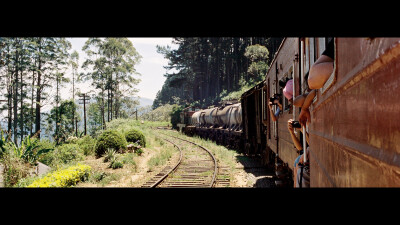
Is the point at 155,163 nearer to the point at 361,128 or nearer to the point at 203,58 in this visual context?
the point at 361,128

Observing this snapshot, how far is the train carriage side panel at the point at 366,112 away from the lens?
799mm

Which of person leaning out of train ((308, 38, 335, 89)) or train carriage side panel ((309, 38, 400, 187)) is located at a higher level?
person leaning out of train ((308, 38, 335, 89))

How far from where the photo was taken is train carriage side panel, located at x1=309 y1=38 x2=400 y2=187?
2.62 ft

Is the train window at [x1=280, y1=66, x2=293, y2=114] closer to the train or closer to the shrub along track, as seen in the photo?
the train

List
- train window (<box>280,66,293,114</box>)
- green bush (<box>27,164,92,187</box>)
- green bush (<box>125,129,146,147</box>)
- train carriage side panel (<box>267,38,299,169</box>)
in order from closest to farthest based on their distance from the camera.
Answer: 1. train carriage side panel (<box>267,38,299,169</box>)
2. train window (<box>280,66,293,114</box>)
3. green bush (<box>27,164,92,187</box>)
4. green bush (<box>125,129,146,147</box>)

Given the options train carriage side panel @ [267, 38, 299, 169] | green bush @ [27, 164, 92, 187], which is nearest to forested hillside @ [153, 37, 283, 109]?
green bush @ [27, 164, 92, 187]

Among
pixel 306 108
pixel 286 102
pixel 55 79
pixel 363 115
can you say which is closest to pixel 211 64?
pixel 55 79

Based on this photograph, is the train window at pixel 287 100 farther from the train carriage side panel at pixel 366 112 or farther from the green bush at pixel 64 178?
the green bush at pixel 64 178

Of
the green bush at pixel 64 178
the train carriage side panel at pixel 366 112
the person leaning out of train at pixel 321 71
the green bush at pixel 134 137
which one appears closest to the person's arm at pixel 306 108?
the person leaning out of train at pixel 321 71

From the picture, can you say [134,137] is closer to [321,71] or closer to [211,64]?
[321,71]

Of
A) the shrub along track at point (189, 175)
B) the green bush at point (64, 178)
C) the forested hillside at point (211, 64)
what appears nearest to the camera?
the green bush at point (64, 178)

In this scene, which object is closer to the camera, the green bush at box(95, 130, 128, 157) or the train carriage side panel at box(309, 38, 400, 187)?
the train carriage side panel at box(309, 38, 400, 187)

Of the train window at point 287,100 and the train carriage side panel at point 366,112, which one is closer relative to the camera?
the train carriage side panel at point 366,112
